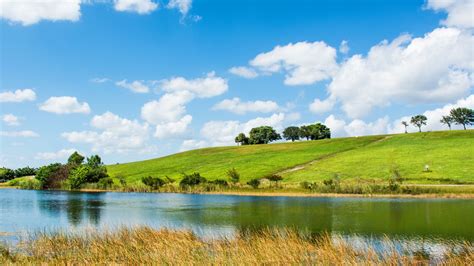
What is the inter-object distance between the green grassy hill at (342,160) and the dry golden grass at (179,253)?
2809 inches

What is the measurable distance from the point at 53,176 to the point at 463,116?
156290 millimetres

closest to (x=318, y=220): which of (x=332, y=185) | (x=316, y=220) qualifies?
(x=316, y=220)

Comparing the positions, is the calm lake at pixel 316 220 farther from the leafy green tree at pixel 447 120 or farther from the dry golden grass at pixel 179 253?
the leafy green tree at pixel 447 120

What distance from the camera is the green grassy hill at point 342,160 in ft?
324

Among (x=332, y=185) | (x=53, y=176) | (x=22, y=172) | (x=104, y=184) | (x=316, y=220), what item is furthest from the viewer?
(x=22, y=172)

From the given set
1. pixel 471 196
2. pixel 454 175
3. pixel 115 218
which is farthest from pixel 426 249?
pixel 454 175

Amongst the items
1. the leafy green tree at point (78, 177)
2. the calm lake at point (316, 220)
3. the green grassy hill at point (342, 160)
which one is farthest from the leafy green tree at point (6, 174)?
the calm lake at point (316, 220)

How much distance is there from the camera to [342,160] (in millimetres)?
117625

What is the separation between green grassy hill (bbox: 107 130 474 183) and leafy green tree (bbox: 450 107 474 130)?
4422cm

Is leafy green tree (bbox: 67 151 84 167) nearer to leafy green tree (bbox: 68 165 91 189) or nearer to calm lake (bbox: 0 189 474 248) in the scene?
leafy green tree (bbox: 68 165 91 189)

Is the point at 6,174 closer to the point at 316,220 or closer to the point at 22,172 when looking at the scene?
the point at 22,172

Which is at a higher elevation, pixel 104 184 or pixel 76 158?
pixel 76 158

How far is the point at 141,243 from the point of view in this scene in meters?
27.3

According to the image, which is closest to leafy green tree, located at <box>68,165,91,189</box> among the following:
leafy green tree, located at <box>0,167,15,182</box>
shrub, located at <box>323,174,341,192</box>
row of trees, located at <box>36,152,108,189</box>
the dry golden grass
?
row of trees, located at <box>36,152,108,189</box>
